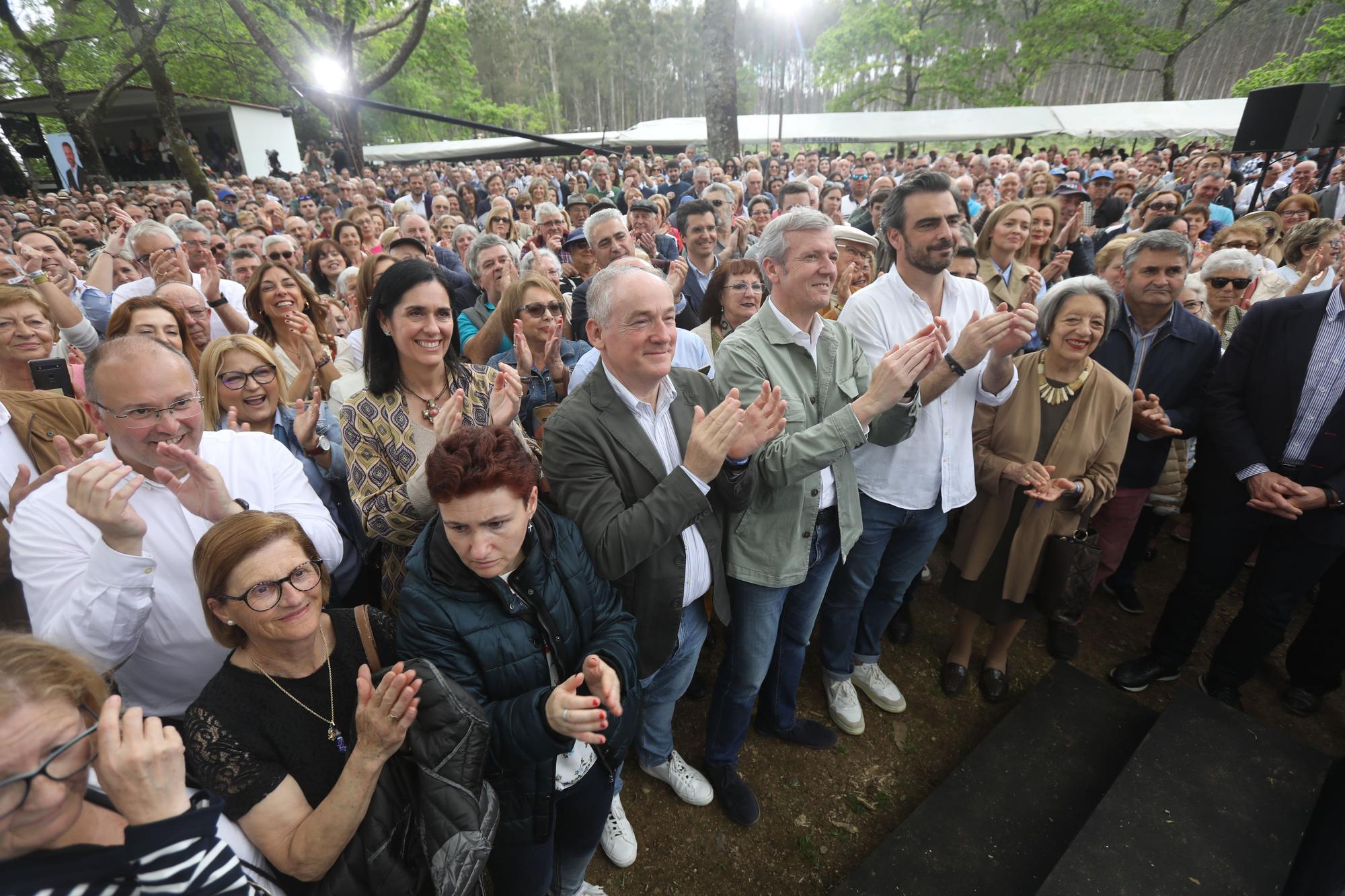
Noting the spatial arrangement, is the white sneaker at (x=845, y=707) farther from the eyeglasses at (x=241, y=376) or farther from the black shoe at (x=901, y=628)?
the eyeglasses at (x=241, y=376)

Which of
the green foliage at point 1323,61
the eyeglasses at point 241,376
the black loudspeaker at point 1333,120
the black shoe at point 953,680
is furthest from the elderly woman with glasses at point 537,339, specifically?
the green foliage at point 1323,61

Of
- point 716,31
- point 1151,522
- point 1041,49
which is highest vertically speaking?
point 1041,49

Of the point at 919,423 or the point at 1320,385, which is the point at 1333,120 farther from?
the point at 919,423

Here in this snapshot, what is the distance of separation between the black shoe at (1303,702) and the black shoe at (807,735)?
2504 mm

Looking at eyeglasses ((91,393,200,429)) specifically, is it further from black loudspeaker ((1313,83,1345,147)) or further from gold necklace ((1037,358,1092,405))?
black loudspeaker ((1313,83,1345,147))

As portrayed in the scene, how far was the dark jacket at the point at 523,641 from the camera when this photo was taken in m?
1.67

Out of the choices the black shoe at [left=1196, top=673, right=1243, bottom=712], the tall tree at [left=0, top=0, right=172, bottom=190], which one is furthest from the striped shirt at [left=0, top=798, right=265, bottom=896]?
the tall tree at [left=0, top=0, right=172, bottom=190]

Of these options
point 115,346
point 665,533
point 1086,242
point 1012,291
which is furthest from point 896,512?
point 1086,242

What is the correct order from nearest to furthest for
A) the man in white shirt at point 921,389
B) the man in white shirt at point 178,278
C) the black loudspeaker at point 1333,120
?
the man in white shirt at point 921,389 < the man in white shirt at point 178,278 < the black loudspeaker at point 1333,120

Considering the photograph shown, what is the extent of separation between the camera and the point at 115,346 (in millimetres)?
1771

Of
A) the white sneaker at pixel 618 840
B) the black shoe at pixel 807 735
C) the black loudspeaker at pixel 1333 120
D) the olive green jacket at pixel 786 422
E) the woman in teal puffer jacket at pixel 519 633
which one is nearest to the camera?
the woman in teal puffer jacket at pixel 519 633

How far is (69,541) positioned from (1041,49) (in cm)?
3876

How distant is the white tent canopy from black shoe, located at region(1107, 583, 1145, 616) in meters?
22.5

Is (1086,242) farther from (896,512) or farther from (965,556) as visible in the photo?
(896,512)
